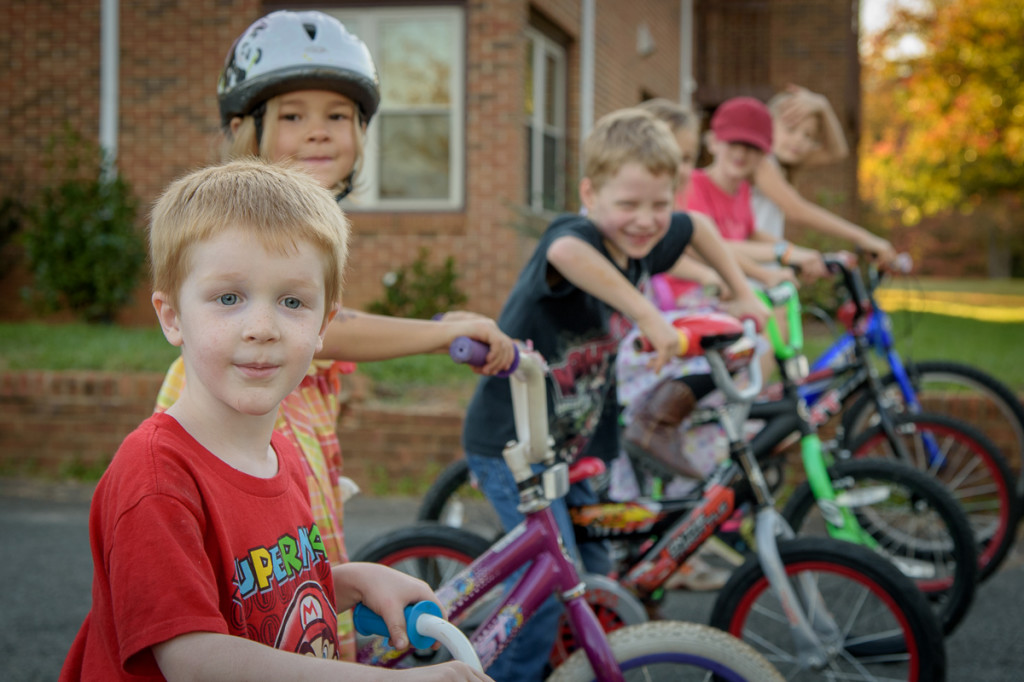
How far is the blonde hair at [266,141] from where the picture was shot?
7.63 feet

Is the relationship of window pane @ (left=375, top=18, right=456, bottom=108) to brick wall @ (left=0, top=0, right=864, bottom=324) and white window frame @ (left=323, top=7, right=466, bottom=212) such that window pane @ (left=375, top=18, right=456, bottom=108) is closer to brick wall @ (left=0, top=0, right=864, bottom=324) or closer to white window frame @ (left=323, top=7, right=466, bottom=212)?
white window frame @ (left=323, top=7, right=466, bottom=212)

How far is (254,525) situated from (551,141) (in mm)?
10508

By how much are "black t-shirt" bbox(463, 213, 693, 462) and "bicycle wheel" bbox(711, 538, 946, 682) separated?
2.08ft

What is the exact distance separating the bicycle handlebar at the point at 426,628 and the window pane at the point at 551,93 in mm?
10211

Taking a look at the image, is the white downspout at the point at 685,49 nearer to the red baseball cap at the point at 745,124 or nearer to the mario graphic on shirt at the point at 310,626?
the red baseball cap at the point at 745,124

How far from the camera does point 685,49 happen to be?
53.8ft

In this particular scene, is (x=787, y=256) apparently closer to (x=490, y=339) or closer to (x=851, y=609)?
(x=851, y=609)

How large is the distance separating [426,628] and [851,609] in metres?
1.80

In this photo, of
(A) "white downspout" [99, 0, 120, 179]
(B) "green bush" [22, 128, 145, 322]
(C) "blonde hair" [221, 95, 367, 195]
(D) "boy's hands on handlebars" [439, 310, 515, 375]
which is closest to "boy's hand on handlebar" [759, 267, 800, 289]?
(C) "blonde hair" [221, 95, 367, 195]

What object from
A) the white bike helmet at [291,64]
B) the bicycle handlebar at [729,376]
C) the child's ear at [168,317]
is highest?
the white bike helmet at [291,64]

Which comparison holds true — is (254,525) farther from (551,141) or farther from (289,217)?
(551,141)

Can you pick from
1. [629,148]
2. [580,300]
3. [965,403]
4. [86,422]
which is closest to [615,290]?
[580,300]

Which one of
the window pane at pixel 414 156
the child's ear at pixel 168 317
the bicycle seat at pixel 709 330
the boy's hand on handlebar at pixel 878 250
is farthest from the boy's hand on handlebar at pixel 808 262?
the window pane at pixel 414 156

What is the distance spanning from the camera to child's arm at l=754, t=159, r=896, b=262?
183 inches
